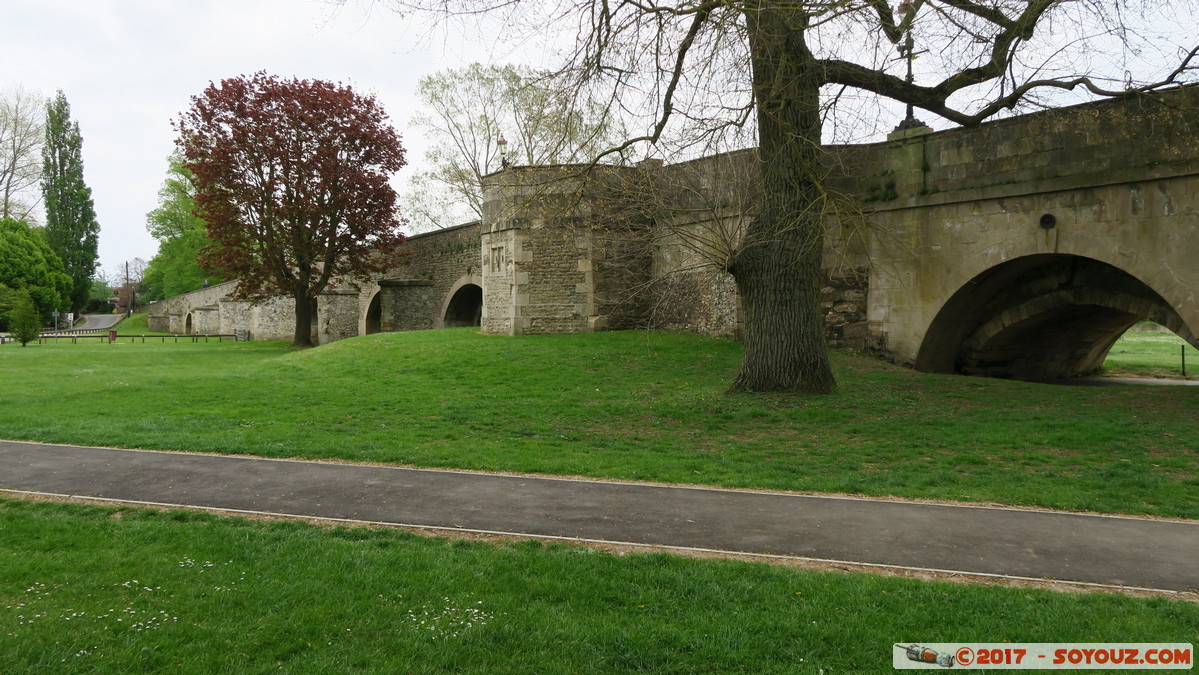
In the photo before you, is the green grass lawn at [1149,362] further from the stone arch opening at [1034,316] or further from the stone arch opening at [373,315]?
the stone arch opening at [373,315]

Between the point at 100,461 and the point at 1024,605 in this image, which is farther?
the point at 100,461

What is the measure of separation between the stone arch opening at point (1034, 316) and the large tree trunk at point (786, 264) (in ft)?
14.1

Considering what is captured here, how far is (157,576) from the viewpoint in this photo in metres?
4.59

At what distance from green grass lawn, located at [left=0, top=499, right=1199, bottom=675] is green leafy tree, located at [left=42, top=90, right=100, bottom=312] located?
194ft

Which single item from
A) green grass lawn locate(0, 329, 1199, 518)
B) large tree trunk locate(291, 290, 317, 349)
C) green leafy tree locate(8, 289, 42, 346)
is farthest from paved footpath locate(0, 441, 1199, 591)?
green leafy tree locate(8, 289, 42, 346)

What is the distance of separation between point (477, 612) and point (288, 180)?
90.8ft

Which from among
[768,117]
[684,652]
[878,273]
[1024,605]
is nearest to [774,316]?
[768,117]

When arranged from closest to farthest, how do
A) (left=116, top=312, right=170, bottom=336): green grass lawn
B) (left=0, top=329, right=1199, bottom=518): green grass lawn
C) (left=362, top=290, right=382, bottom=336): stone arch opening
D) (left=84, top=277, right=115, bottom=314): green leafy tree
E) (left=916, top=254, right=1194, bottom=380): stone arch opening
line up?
(left=0, top=329, right=1199, bottom=518): green grass lawn < (left=916, top=254, right=1194, bottom=380): stone arch opening < (left=362, top=290, right=382, bottom=336): stone arch opening < (left=116, top=312, right=170, bottom=336): green grass lawn < (left=84, top=277, right=115, bottom=314): green leafy tree

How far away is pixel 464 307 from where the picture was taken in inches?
1197

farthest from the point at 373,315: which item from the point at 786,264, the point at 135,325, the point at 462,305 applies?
the point at 135,325

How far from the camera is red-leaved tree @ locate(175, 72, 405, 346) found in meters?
28.2

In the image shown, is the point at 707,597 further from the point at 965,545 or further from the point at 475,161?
the point at 475,161

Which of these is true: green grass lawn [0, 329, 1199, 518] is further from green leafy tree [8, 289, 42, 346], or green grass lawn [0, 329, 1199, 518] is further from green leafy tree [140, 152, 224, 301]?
green leafy tree [140, 152, 224, 301]

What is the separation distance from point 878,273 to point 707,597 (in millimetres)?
13163
